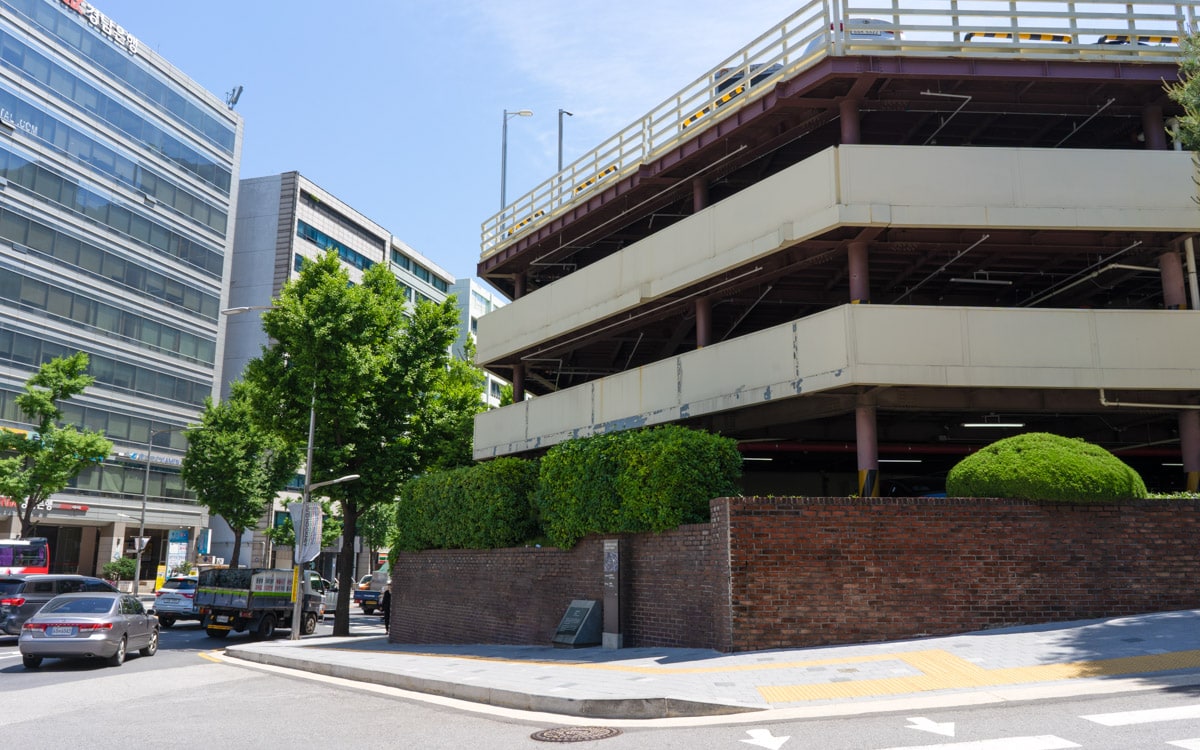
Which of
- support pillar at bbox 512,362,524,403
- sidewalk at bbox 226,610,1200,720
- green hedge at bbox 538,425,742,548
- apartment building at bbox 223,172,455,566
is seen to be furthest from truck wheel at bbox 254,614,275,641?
apartment building at bbox 223,172,455,566

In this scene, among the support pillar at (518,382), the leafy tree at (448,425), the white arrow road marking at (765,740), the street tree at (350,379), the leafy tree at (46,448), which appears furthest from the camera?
the leafy tree at (46,448)

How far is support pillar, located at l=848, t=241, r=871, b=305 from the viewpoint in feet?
55.6

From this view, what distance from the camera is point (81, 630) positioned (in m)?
17.7

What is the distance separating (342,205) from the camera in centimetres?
7262

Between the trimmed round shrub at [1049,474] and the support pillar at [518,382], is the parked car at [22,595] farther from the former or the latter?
the trimmed round shrub at [1049,474]

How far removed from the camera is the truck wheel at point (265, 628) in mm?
27234

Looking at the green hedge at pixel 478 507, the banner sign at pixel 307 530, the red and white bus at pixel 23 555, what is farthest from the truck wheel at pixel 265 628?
the red and white bus at pixel 23 555

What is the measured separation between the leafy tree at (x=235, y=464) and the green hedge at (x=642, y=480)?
3021 cm

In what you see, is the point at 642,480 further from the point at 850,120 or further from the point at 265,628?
the point at 265,628

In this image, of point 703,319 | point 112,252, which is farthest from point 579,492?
point 112,252

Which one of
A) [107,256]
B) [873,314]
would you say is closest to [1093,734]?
[873,314]

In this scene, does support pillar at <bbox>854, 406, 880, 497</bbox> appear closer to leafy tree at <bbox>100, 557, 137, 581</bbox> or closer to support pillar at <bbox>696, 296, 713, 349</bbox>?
support pillar at <bbox>696, 296, 713, 349</bbox>

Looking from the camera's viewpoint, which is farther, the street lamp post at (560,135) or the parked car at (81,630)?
the street lamp post at (560,135)

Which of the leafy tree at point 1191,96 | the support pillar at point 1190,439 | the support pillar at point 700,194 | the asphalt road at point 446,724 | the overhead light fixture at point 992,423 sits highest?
the support pillar at point 700,194
